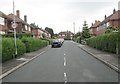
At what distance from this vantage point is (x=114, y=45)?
28531 mm

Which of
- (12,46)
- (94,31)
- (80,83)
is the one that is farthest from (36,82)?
(94,31)

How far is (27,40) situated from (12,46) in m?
9.24

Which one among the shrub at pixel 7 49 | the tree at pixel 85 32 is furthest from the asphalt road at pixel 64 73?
the tree at pixel 85 32

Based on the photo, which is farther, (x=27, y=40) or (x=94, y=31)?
(x=94, y=31)

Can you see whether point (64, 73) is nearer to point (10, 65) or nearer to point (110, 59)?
point (10, 65)

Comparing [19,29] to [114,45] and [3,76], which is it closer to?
[114,45]

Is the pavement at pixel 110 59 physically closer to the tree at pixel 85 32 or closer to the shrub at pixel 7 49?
the shrub at pixel 7 49

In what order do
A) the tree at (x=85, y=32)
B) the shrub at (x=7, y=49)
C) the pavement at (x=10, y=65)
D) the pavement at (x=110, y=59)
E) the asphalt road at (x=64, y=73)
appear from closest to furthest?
1. the asphalt road at (x=64, y=73)
2. the pavement at (x=10, y=65)
3. the pavement at (x=110, y=59)
4. the shrub at (x=7, y=49)
5. the tree at (x=85, y=32)

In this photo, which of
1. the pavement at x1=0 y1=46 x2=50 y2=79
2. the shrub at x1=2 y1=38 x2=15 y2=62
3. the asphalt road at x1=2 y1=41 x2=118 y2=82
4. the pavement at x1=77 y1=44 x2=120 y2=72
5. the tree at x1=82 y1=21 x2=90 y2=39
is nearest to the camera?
the asphalt road at x1=2 y1=41 x2=118 y2=82

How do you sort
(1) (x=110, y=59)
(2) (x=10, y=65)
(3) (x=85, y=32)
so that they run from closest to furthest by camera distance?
(2) (x=10, y=65)
(1) (x=110, y=59)
(3) (x=85, y=32)

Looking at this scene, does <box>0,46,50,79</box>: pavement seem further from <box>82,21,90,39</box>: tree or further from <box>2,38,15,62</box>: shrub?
<box>82,21,90,39</box>: tree

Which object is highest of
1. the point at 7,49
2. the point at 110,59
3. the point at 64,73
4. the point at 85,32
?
the point at 85,32

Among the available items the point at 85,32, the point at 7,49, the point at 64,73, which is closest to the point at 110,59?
the point at 7,49

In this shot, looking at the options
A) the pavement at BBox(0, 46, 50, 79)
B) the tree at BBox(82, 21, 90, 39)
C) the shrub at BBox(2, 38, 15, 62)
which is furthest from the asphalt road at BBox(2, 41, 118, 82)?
the tree at BBox(82, 21, 90, 39)
